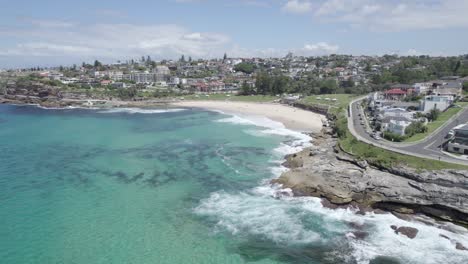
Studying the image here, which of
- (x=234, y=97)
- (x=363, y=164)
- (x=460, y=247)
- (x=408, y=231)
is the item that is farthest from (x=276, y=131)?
(x=234, y=97)

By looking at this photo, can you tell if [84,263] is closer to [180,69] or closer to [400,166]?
[400,166]

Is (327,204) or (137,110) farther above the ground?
(137,110)

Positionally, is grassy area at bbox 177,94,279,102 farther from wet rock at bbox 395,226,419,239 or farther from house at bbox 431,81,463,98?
wet rock at bbox 395,226,419,239

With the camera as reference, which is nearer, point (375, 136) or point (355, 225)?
point (355, 225)

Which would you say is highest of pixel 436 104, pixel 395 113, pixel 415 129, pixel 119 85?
pixel 436 104

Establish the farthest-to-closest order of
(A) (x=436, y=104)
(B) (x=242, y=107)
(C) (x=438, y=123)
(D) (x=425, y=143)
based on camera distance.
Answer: (B) (x=242, y=107) < (A) (x=436, y=104) < (C) (x=438, y=123) < (D) (x=425, y=143)

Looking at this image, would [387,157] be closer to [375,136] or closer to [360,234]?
[375,136]

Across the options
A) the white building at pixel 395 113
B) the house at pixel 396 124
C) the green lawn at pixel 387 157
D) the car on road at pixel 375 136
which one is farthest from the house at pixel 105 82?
the car on road at pixel 375 136
